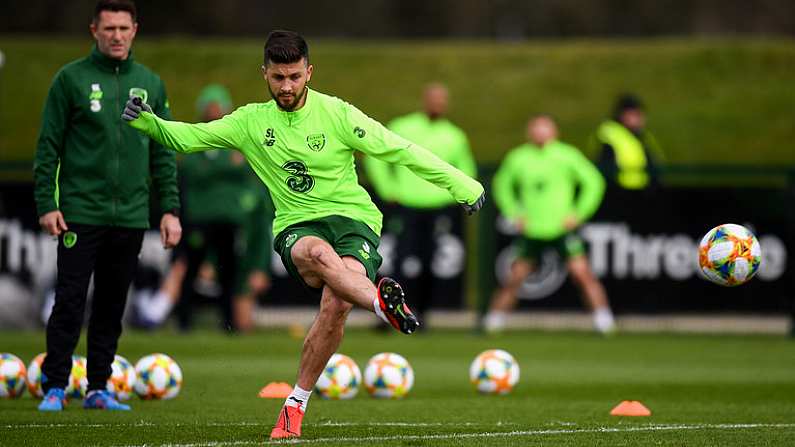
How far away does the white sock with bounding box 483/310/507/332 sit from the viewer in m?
18.0

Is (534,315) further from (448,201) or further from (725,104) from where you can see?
(725,104)

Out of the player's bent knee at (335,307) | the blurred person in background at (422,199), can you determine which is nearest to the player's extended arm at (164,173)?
the player's bent knee at (335,307)

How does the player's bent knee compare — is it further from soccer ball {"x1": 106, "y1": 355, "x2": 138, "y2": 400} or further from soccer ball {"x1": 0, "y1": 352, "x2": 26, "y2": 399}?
soccer ball {"x1": 0, "y1": 352, "x2": 26, "y2": 399}

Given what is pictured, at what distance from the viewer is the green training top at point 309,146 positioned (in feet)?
25.8

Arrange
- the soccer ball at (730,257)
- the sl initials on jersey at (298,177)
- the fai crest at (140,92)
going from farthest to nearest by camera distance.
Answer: the fai crest at (140,92), the soccer ball at (730,257), the sl initials on jersey at (298,177)

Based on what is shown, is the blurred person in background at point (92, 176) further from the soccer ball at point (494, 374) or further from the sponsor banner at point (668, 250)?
the sponsor banner at point (668, 250)

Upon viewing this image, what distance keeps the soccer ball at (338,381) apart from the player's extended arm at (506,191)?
7868 mm

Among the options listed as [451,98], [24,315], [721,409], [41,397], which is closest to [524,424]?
[721,409]

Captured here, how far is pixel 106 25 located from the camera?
30.1 ft

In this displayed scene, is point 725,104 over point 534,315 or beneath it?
over

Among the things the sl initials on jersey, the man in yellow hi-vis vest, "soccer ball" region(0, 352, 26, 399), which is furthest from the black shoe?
the man in yellow hi-vis vest

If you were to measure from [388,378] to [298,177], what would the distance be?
2.90 metres

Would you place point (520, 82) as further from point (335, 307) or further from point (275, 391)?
point (335, 307)

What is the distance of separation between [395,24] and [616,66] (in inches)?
460
